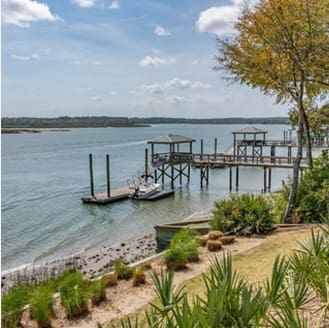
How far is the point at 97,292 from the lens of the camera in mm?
7406

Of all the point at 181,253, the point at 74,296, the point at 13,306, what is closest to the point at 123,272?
the point at 181,253

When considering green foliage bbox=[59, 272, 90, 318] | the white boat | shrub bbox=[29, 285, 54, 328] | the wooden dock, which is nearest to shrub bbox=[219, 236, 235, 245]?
green foliage bbox=[59, 272, 90, 318]

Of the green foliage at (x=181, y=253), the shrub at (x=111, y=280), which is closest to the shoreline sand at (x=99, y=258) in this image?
the green foliage at (x=181, y=253)

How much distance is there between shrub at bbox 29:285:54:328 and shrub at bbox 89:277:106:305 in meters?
0.70

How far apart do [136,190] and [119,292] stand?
20092 millimetres

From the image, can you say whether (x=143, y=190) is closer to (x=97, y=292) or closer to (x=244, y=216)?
(x=244, y=216)

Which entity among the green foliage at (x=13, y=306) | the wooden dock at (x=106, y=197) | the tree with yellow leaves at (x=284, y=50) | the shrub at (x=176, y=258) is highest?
the tree with yellow leaves at (x=284, y=50)

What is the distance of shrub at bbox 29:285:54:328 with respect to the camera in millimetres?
6551

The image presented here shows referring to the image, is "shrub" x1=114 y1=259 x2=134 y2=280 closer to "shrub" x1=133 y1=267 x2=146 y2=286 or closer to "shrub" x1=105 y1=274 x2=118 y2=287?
"shrub" x1=105 y1=274 x2=118 y2=287

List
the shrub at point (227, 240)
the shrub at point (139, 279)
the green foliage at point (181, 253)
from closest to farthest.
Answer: the shrub at point (139, 279), the green foliage at point (181, 253), the shrub at point (227, 240)

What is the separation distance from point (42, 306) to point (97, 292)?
41.4 inches

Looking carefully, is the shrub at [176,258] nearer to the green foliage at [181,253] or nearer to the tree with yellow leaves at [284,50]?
the green foliage at [181,253]

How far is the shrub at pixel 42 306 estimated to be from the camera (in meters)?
6.55

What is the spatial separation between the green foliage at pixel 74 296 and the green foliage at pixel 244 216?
4969 millimetres
